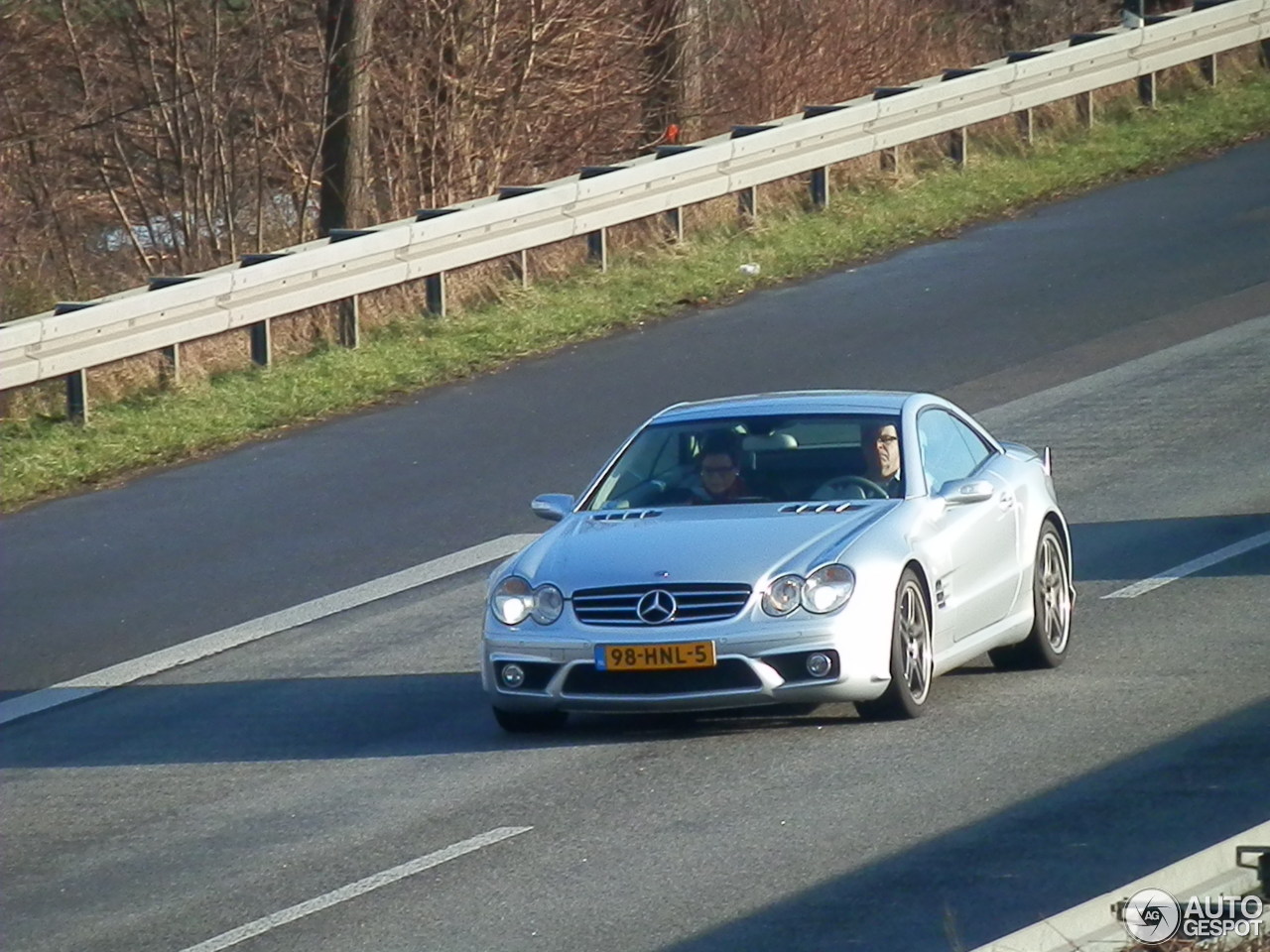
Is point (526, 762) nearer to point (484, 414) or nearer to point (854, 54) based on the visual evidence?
point (484, 414)

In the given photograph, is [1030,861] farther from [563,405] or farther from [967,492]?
[563,405]

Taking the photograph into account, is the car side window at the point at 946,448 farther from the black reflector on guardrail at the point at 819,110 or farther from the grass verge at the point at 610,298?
the black reflector on guardrail at the point at 819,110

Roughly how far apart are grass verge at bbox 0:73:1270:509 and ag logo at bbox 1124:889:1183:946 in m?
11.3

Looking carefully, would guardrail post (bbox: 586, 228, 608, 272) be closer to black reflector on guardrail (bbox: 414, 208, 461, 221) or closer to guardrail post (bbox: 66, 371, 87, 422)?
black reflector on guardrail (bbox: 414, 208, 461, 221)

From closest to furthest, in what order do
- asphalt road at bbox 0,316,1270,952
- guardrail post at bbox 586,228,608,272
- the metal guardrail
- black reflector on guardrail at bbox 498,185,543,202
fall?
asphalt road at bbox 0,316,1270,952
the metal guardrail
black reflector on guardrail at bbox 498,185,543,202
guardrail post at bbox 586,228,608,272

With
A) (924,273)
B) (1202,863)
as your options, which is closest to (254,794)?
(1202,863)

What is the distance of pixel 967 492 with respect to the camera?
35.6 feet

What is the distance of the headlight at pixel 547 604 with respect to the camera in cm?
1018

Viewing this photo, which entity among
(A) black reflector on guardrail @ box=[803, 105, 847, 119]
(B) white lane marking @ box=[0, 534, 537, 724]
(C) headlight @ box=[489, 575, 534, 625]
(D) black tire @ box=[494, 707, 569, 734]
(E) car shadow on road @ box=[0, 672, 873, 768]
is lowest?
(B) white lane marking @ box=[0, 534, 537, 724]

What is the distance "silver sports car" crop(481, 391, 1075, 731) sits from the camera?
32.6ft

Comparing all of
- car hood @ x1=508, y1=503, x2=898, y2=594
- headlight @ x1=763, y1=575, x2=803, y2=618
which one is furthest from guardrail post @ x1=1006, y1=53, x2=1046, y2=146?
headlight @ x1=763, y1=575, x2=803, y2=618

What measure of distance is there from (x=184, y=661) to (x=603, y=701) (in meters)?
3.15

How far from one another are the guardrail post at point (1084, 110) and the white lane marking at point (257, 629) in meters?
14.9

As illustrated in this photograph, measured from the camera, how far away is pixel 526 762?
9.95 metres
